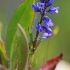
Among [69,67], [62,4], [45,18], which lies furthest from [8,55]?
[62,4]

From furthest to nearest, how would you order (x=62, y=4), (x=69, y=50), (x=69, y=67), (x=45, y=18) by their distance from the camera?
(x=62, y=4)
(x=69, y=50)
(x=69, y=67)
(x=45, y=18)

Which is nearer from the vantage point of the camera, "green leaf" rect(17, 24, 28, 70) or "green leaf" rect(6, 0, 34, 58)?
"green leaf" rect(17, 24, 28, 70)

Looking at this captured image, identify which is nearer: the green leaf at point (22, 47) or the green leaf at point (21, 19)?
the green leaf at point (22, 47)

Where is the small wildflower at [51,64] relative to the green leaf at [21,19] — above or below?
below

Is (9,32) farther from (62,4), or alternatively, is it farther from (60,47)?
(62,4)
